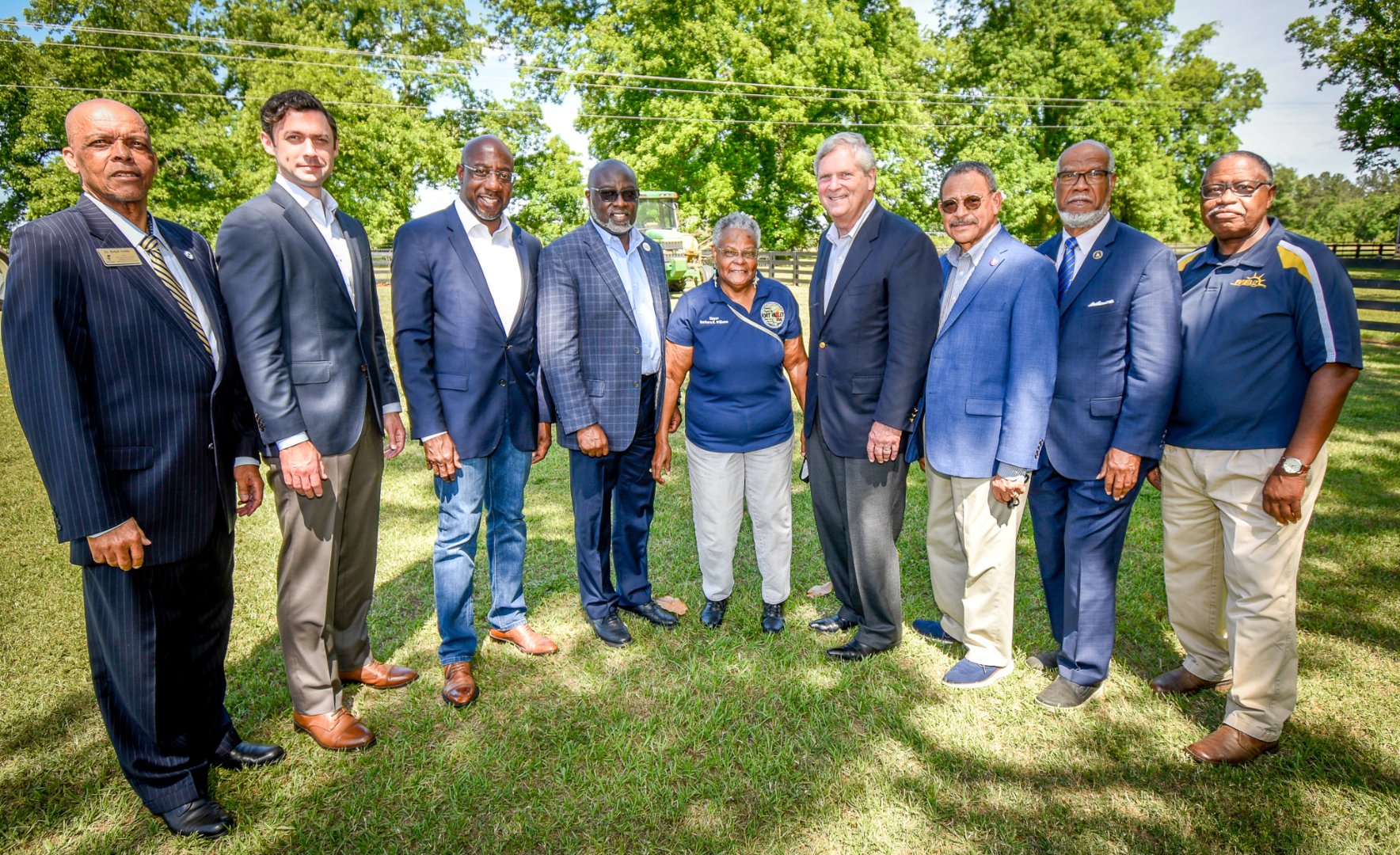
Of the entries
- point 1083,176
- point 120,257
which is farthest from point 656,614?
point 1083,176

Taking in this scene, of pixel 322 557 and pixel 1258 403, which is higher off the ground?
pixel 1258 403

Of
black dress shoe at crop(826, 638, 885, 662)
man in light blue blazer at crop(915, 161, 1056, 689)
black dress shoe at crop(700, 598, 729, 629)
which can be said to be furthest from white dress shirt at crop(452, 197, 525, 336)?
black dress shoe at crop(826, 638, 885, 662)

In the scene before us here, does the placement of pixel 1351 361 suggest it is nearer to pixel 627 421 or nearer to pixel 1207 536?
pixel 1207 536

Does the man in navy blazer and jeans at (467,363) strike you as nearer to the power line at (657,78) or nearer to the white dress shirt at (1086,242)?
the white dress shirt at (1086,242)

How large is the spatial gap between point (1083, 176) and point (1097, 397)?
0.95 metres

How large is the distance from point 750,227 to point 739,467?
1.23 m

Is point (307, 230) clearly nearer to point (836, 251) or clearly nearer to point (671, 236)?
point (836, 251)

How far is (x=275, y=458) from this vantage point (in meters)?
2.77

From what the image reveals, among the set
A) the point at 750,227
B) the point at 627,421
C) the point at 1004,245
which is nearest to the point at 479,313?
the point at 627,421

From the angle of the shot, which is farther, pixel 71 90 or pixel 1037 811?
pixel 71 90

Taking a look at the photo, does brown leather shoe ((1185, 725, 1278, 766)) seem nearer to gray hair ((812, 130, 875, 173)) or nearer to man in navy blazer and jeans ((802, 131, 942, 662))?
man in navy blazer and jeans ((802, 131, 942, 662))

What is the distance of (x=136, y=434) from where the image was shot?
2350mm

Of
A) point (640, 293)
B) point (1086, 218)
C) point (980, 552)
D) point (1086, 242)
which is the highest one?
point (1086, 218)

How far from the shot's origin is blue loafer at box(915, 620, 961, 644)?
12.2ft
